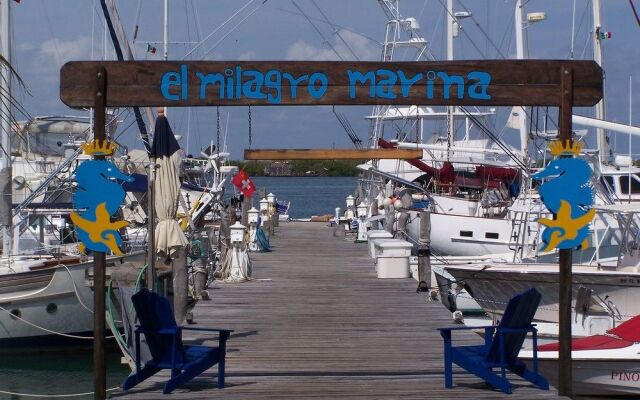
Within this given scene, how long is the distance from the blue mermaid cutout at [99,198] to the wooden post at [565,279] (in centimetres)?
373

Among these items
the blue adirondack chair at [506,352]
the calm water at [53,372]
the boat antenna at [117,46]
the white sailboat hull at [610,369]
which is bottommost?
the calm water at [53,372]

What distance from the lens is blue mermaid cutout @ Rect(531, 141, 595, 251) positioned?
8.60 metres

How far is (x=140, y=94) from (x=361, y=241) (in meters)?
21.6

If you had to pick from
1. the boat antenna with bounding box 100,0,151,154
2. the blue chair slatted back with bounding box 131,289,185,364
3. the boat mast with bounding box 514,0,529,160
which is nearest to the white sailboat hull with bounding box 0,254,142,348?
the boat antenna with bounding box 100,0,151,154

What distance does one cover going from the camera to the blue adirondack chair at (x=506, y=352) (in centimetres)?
889

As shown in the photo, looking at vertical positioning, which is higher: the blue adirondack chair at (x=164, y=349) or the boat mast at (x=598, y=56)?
the boat mast at (x=598, y=56)

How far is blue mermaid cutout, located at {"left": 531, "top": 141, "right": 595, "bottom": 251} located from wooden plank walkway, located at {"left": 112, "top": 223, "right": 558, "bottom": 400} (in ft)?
4.95

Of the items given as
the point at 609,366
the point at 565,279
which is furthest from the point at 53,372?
the point at 565,279

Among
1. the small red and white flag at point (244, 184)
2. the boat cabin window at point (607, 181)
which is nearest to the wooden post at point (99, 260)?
the boat cabin window at point (607, 181)

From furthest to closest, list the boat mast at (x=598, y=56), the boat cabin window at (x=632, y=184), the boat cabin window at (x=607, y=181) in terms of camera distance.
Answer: the boat mast at (x=598, y=56), the boat cabin window at (x=632, y=184), the boat cabin window at (x=607, y=181)

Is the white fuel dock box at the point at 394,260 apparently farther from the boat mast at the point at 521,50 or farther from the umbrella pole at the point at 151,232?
the boat mast at the point at 521,50

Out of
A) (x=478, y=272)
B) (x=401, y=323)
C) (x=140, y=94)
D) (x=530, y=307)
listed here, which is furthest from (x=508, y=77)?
(x=478, y=272)

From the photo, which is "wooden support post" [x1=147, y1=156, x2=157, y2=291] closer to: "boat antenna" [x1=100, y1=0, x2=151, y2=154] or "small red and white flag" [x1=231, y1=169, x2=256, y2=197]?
"boat antenna" [x1=100, y1=0, x2=151, y2=154]

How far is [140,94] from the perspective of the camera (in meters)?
8.62
